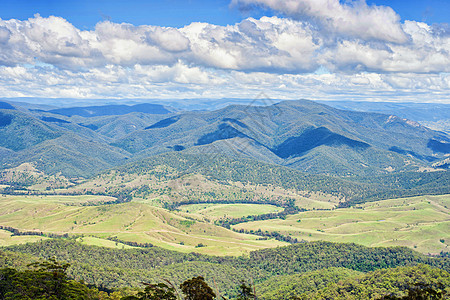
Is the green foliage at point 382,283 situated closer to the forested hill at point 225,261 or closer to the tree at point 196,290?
the forested hill at point 225,261

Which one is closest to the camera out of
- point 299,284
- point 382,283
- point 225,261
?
point 382,283

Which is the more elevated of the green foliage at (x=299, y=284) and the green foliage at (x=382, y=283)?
the green foliage at (x=382, y=283)

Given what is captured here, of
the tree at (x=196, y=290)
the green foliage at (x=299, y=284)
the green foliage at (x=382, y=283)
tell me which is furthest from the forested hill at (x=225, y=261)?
the tree at (x=196, y=290)

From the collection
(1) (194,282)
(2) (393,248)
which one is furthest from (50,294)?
(2) (393,248)

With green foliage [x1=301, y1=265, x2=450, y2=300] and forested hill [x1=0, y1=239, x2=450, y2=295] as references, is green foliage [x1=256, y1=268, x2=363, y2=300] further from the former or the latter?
forested hill [x1=0, y1=239, x2=450, y2=295]

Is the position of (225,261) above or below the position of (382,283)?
below

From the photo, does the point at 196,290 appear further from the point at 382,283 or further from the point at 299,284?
the point at 299,284

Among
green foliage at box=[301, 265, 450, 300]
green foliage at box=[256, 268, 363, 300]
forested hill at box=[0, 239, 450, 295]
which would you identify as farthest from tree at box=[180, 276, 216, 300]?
forested hill at box=[0, 239, 450, 295]

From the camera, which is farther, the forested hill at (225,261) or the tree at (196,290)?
the forested hill at (225,261)

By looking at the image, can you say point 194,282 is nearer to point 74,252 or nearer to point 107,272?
point 107,272

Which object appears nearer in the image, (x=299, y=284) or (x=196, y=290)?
(x=196, y=290)

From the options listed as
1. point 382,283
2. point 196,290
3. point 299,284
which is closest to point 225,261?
point 299,284
